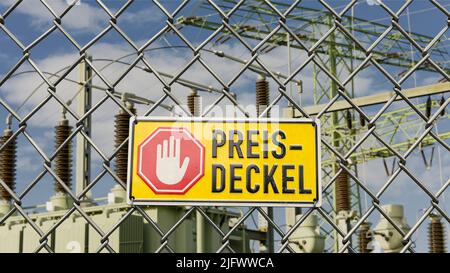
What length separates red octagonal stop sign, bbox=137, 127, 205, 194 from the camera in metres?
1.68

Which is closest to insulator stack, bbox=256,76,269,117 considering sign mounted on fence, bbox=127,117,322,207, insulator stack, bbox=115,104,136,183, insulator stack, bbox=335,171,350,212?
insulator stack, bbox=115,104,136,183

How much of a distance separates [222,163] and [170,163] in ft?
0.44

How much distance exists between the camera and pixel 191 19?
56.1 feet

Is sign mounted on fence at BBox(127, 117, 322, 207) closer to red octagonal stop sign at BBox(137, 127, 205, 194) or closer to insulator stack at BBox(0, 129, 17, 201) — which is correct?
red octagonal stop sign at BBox(137, 127, 205, 194)

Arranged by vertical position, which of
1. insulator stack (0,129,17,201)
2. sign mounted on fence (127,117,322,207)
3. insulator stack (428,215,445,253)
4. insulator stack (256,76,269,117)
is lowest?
sign mounted on fence (127,117,322,207)

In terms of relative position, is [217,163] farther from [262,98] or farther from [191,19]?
[191,19]

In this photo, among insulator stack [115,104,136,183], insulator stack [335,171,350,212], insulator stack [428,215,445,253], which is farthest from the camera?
insulator stack [335,171,350,212]

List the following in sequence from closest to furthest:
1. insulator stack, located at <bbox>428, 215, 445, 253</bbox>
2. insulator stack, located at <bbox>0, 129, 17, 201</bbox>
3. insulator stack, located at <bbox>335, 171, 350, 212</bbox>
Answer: insulator stack, located at <bbox>0, 129, 17, 201</bbox> < insulator stack, located at <bbox>428, 215, 445, 253</bbox> < insulator stack, located at <bbox>335, 171, 350, 212</bbox>

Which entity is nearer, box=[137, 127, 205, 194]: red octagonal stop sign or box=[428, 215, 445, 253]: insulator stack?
box=[137, 127, 205, 194]: red octagonal stop sign

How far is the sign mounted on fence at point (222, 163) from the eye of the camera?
167 cm

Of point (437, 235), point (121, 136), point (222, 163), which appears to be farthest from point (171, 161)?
point (437, 235)

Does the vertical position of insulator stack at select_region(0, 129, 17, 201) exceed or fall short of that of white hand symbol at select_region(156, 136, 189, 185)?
it exceeds it

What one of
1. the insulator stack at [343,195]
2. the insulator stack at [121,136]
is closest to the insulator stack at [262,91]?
the insulator stack at [121,136]
